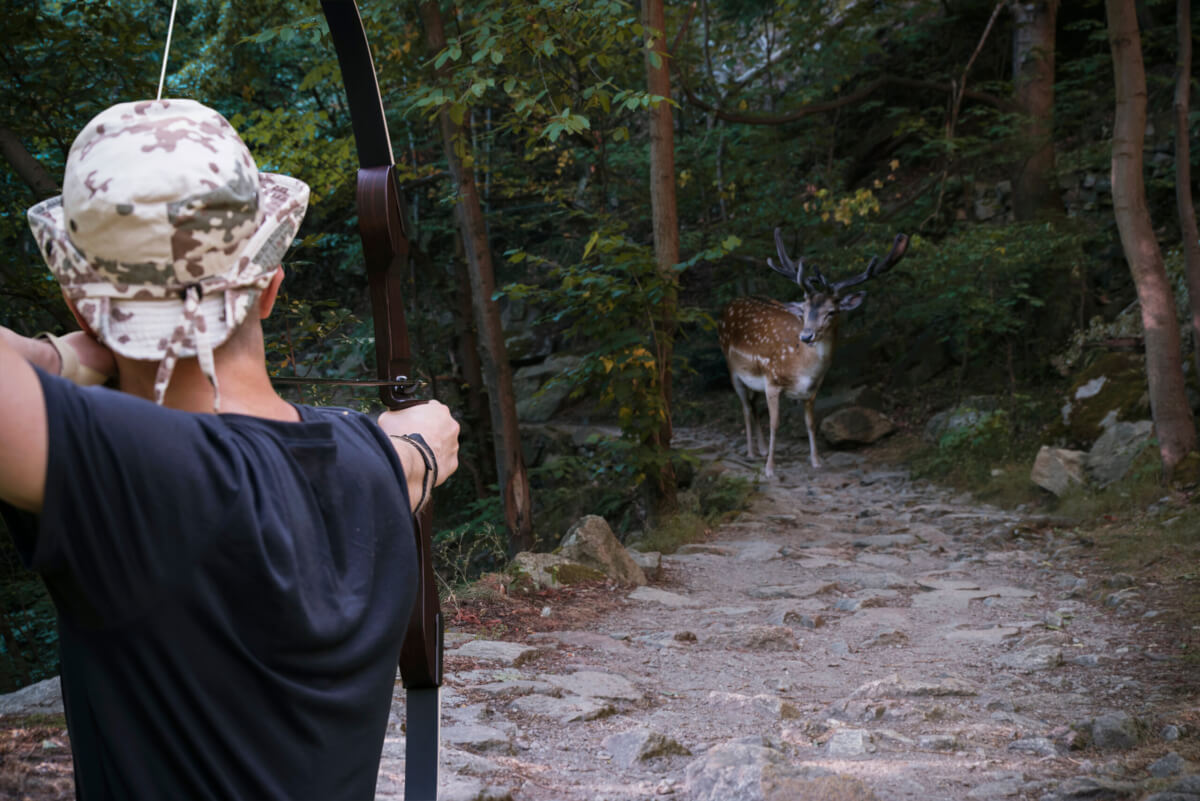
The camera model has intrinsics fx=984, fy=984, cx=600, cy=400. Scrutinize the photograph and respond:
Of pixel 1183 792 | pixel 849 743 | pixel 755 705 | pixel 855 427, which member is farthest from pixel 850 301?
pixel 1183 792

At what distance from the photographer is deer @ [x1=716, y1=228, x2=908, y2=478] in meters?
9.02

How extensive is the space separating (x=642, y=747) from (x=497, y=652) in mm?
1252

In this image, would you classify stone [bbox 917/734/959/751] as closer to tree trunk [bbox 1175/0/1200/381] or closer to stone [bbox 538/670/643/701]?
stone [bbox 538/670/643/701]

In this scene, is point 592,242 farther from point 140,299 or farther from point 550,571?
point 140,299

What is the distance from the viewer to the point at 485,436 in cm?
1020

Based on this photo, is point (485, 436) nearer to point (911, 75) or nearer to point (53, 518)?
point (911, 75)

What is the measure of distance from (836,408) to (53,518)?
10456 mm

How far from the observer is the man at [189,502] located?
92cm

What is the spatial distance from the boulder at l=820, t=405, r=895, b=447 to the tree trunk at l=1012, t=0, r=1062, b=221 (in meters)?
2.59

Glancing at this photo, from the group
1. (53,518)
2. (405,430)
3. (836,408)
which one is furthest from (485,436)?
(53,518)

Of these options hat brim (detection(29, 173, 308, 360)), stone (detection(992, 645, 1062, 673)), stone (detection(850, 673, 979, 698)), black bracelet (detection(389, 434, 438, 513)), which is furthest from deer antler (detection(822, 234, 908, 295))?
hat brim (detection(29, 173, 308, 360))

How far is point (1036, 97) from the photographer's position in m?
10.4

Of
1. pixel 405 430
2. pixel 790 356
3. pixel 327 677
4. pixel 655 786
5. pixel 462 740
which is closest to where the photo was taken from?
pixel 327 677

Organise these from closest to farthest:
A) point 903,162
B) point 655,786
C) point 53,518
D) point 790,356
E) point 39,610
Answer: point 53,518, point 655,786, point 39,610, point 790,356, point 903,162
